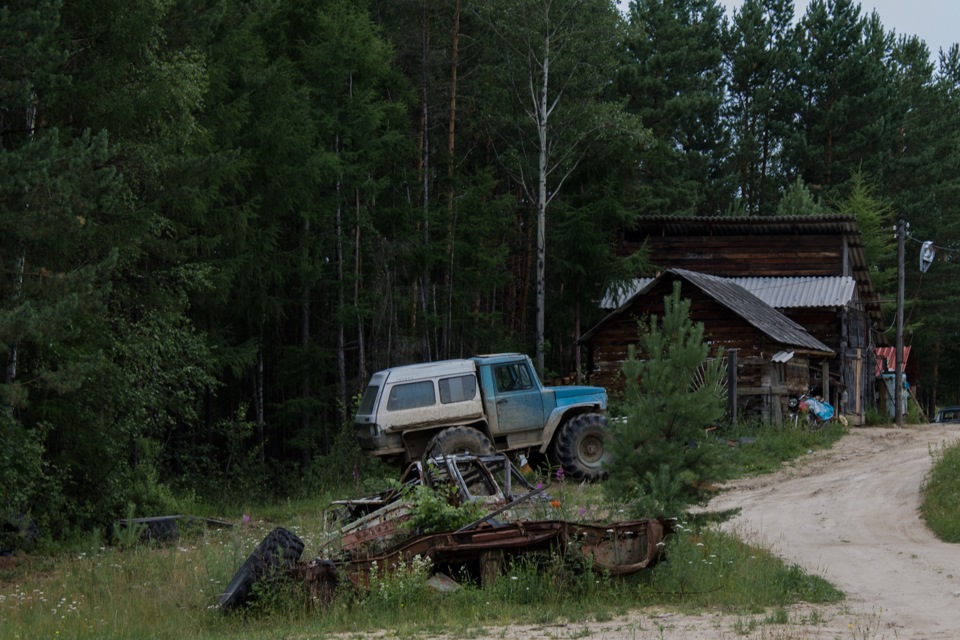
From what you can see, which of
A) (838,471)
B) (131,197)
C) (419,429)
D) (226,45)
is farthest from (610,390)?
(131,197)

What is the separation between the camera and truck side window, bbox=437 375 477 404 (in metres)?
20.5

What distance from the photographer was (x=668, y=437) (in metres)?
13.1

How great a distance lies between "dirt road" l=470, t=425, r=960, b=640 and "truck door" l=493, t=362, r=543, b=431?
3.75 metres

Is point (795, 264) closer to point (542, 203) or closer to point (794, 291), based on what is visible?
point (794, 291)

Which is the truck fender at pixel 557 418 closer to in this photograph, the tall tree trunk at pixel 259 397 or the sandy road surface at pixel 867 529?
the sandy road surface at pixel 867 529

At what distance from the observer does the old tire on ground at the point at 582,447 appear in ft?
68.1

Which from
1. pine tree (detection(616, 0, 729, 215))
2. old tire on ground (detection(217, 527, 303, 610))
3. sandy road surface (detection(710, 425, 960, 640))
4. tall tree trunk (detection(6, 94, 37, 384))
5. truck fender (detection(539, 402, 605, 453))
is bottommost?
sandy road surface (detection(710, 425, 960, 640))

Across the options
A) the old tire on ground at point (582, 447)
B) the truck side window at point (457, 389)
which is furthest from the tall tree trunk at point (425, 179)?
the old tire on ground at point (582, 447)

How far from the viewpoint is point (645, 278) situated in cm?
3731

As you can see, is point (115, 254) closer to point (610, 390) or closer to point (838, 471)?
point (838, 471)

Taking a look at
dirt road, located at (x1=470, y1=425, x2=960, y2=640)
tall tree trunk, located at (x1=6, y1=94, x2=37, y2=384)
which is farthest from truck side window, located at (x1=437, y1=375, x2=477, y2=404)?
tall tree trunk, located at (x1=6, y1=94, x2=37, y2=384)

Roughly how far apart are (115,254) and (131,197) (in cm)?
296

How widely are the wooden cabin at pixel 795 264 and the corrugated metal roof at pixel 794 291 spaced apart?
33 mm

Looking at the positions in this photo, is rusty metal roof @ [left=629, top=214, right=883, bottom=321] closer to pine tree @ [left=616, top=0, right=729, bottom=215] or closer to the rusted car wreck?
pine tree @ [left=616, top=0, right=729, bottom=215]
